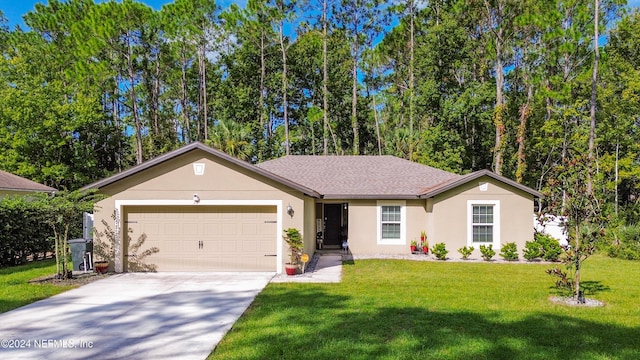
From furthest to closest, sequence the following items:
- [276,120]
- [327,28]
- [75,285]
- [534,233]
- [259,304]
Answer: [276,120] < [327,28] < [534,233] < [75,285] < [259,304]

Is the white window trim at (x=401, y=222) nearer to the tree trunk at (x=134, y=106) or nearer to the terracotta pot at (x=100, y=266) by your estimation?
the terracotta pot at (x=100, y=266)

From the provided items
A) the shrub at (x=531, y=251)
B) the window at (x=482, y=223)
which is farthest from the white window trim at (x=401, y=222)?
the shrub at (x=531, y=251)

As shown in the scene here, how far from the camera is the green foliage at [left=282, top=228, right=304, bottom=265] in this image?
11.5 meters

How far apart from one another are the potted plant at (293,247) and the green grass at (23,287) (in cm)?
559

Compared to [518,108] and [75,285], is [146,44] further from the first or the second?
[518,108]

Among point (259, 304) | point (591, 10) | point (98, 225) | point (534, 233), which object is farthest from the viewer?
point (591, 10)

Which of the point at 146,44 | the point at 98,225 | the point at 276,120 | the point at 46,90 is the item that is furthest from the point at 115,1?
the point at 98,225

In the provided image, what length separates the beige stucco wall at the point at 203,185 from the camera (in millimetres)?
11766

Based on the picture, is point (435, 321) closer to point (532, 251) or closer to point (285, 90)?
point (532, 251)

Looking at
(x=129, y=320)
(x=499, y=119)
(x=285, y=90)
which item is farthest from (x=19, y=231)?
(x=499, y=119)

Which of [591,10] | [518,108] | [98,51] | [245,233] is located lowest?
[245,233]

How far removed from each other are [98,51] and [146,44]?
3457mm

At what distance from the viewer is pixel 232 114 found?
32469mm

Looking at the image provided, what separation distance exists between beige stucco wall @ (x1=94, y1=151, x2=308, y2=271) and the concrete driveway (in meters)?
2.54
